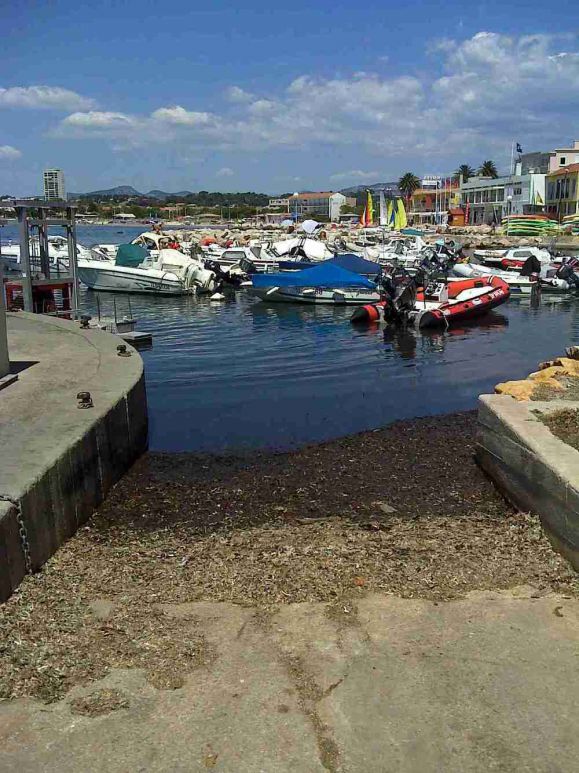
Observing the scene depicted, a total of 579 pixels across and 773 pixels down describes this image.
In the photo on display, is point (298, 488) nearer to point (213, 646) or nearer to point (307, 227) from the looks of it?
point (213, 646)

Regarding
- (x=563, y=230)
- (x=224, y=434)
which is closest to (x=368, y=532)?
(x=224, y=434)

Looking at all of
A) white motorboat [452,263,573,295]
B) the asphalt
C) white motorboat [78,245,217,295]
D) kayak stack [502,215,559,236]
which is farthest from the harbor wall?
kayak stack [502,215,559,236]

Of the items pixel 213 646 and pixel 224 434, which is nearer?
pixel 213 646

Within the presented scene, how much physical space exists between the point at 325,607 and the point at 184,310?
26238mm

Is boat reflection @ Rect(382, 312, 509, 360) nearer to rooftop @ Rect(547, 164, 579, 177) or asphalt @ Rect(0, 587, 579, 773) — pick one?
asphalt @ Rect(0, 587, 579, 773)

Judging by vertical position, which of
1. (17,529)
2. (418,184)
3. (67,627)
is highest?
(418,184)

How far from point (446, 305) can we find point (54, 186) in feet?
44.7

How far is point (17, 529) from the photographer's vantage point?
4.66 meters

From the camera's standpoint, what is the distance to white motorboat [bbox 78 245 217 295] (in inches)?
1348

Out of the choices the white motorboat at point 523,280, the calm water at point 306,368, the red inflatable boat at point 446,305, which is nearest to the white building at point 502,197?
the white motorboat at point 523,280

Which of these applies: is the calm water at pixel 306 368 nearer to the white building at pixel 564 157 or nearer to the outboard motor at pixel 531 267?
the outboard motor at pixel 531 267

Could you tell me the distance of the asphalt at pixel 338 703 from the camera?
314cm

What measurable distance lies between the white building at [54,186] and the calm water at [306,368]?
13.9 ft

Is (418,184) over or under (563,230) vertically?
over
